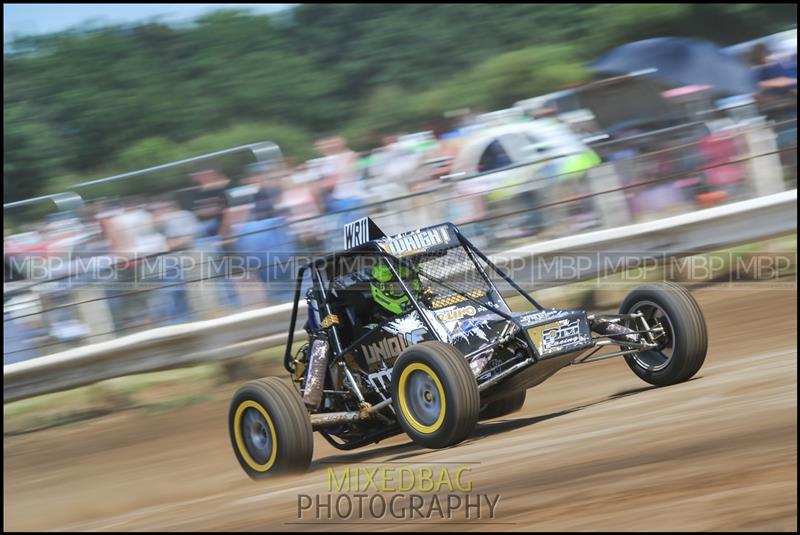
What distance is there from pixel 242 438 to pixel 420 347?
1468mm

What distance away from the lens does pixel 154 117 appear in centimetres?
1652

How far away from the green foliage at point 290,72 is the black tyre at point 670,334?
9239mm

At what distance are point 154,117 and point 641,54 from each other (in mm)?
7681

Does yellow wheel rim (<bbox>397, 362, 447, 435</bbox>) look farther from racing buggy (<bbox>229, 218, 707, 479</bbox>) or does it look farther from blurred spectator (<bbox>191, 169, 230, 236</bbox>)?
blurred spectator (<bbox>191, 169, 230, 236</bbox>)

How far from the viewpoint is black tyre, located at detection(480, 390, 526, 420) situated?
21.8 ft

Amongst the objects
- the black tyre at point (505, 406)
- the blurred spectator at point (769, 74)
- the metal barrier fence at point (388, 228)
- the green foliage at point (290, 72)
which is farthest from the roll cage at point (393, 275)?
the green foliage at point (290, 72)

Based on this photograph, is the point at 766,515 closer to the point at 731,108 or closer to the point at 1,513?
the point at 1,513

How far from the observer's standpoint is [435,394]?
→ 215 inches

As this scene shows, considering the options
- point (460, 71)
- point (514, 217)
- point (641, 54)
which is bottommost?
point (514, 217)

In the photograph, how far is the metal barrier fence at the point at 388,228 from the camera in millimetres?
8852

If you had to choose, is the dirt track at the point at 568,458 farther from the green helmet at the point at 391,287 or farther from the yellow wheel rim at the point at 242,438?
the green helmet at the point at 391,287

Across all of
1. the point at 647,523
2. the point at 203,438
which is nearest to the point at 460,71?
the point at 203,438

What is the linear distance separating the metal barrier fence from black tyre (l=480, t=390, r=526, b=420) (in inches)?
94.6

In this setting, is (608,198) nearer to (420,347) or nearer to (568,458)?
(420,347)
